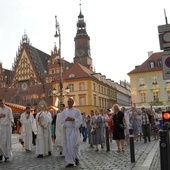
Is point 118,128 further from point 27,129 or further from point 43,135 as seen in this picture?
point 27,129

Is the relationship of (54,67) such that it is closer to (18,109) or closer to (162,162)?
(18,109)

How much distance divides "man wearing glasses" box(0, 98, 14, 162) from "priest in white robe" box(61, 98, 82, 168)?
230 cm

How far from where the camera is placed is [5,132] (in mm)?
10164

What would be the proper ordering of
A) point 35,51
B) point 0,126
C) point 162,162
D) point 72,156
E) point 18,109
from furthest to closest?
point 35,51, point 18,109, point 0,126, point 72,156, point 162,162

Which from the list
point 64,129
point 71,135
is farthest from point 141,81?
point 71,135

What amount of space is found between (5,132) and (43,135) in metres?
1.60

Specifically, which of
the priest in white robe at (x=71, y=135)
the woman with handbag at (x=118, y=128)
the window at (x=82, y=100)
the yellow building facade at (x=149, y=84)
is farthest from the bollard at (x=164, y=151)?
the window at (x=82, y=100)

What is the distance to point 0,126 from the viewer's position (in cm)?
1027

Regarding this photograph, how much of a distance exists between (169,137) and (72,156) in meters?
3.19

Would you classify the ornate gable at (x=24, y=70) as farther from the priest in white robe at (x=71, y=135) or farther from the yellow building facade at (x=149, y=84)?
the priest in white robe at (x=71, y=135)

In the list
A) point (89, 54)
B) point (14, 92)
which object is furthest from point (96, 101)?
point (89, 54)

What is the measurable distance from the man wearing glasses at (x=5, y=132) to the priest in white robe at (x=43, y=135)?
119 cm

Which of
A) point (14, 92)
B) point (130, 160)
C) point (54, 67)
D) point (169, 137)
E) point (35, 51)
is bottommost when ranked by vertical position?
point (130, 160)

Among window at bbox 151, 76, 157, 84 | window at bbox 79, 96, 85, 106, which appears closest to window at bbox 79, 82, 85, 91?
window at bbox 79, 96, 85, 106
